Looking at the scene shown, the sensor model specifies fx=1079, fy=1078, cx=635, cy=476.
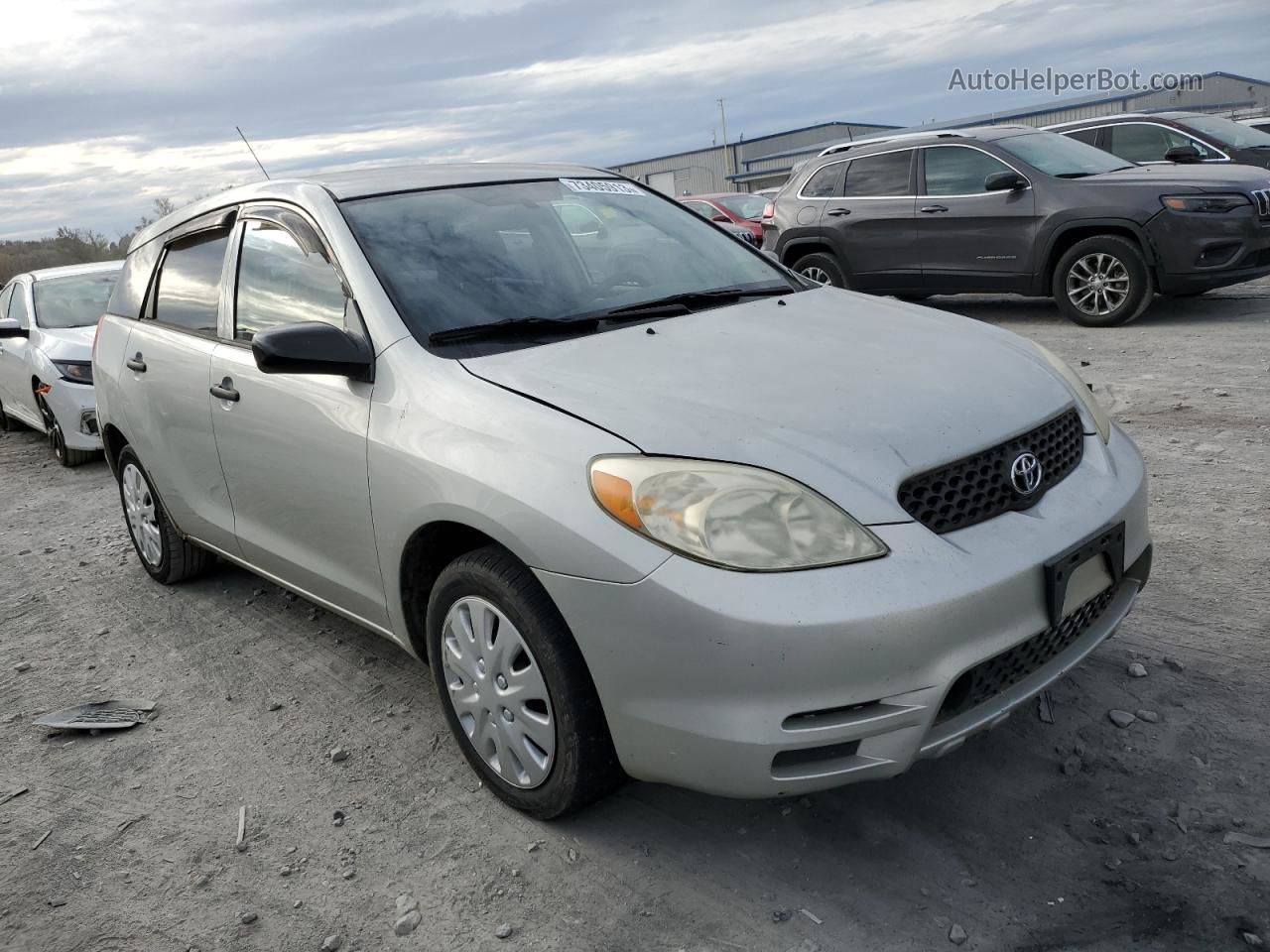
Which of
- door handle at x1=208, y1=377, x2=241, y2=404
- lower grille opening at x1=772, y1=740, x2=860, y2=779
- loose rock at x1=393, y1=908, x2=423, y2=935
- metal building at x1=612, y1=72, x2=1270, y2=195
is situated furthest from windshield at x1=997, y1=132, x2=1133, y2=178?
metal building at x1=612, y1=72, x2=1270, y2=195

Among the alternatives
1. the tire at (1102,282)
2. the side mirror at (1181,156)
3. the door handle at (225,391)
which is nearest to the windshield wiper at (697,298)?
the door handle at (225,391)

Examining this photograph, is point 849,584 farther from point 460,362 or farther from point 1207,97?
point 1207,97

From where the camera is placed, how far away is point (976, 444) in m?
2.51

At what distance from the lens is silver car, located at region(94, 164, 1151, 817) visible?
2248 millimetres

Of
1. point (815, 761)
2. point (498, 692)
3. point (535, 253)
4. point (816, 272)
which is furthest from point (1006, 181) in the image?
point (815, 761)

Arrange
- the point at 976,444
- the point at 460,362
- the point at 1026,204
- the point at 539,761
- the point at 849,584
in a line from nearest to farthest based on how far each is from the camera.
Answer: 1. the point at 849,584
2. the point at 976,444
3. the point at 539,761
4. the point at 460,362
5. the point at 1026,204

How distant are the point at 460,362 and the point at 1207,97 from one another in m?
55.0

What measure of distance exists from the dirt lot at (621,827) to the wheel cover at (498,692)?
21 centimetres

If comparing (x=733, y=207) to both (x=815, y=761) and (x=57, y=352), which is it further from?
(x=815, y=761)

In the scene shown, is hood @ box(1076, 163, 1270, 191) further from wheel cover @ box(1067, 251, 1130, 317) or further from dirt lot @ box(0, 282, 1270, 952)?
dirt lot @ box(0, 282, 1270, 952)

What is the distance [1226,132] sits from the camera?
41.4 feet

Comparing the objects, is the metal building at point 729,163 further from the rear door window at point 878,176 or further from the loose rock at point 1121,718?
the loose rock at point 1121,718

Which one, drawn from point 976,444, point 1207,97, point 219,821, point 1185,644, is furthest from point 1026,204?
point 1207,97

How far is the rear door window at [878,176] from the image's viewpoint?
1015 centimetres
